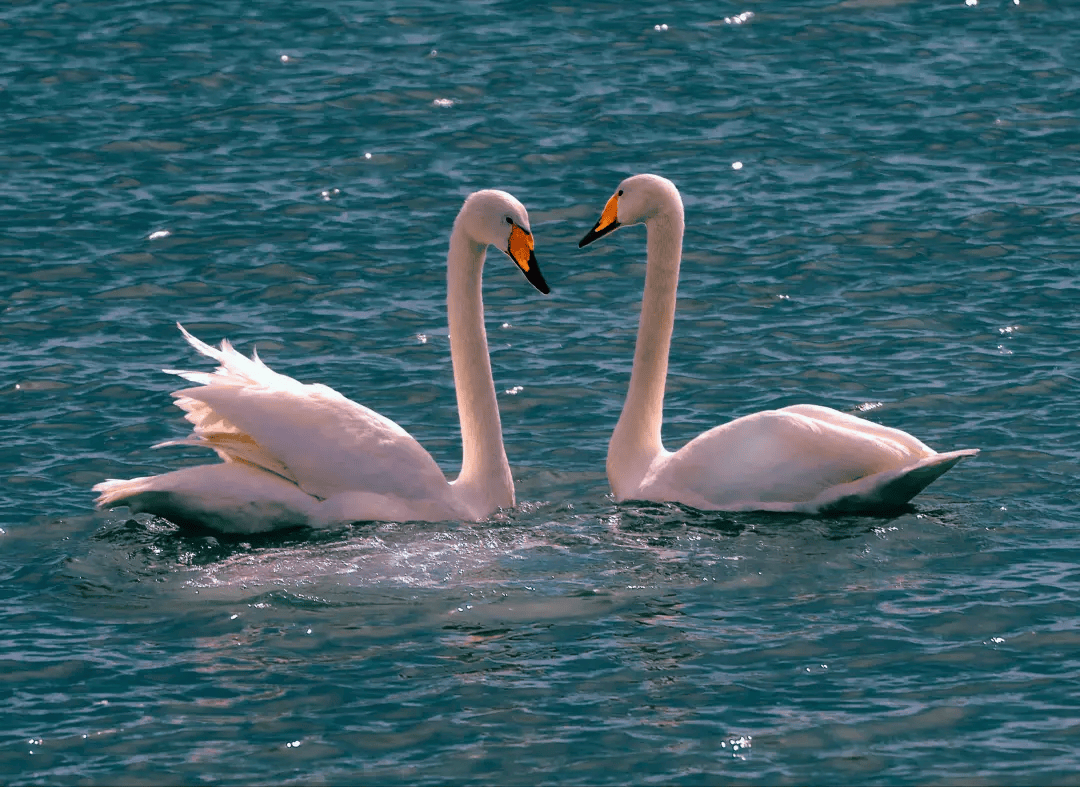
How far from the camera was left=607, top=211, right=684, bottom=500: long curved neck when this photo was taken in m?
13.5

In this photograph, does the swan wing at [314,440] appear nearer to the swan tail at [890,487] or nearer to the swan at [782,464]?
the swan at [782,464]

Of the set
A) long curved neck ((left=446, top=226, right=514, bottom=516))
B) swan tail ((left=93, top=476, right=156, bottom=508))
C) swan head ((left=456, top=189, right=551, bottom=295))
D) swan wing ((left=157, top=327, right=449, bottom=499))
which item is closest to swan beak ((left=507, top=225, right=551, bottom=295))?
swan head ((left=456, top=189, right=551, bottom=295))

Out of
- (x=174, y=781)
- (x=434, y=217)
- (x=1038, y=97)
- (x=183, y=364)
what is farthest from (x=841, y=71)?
(x=174, y=781)

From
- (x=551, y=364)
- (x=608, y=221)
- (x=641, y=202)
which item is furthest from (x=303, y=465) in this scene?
(x=551, y=364)

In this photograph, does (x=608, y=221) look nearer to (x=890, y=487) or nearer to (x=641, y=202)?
(x=641, y=202)

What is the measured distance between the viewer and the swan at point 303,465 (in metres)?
12.5

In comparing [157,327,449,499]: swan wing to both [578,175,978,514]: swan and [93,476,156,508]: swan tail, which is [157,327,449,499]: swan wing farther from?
[578,175,978,514]: swan

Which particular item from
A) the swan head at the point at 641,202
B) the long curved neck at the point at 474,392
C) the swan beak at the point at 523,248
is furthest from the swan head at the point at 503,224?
the swan head at the point at 641,202

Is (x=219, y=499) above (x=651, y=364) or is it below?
below

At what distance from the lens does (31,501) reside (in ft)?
43.3

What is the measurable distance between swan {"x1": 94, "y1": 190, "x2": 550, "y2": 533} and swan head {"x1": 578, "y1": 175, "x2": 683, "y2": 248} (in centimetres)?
94

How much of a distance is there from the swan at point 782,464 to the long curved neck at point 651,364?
12mm

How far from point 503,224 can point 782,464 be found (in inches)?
91.1

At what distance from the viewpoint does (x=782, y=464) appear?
1270cm
